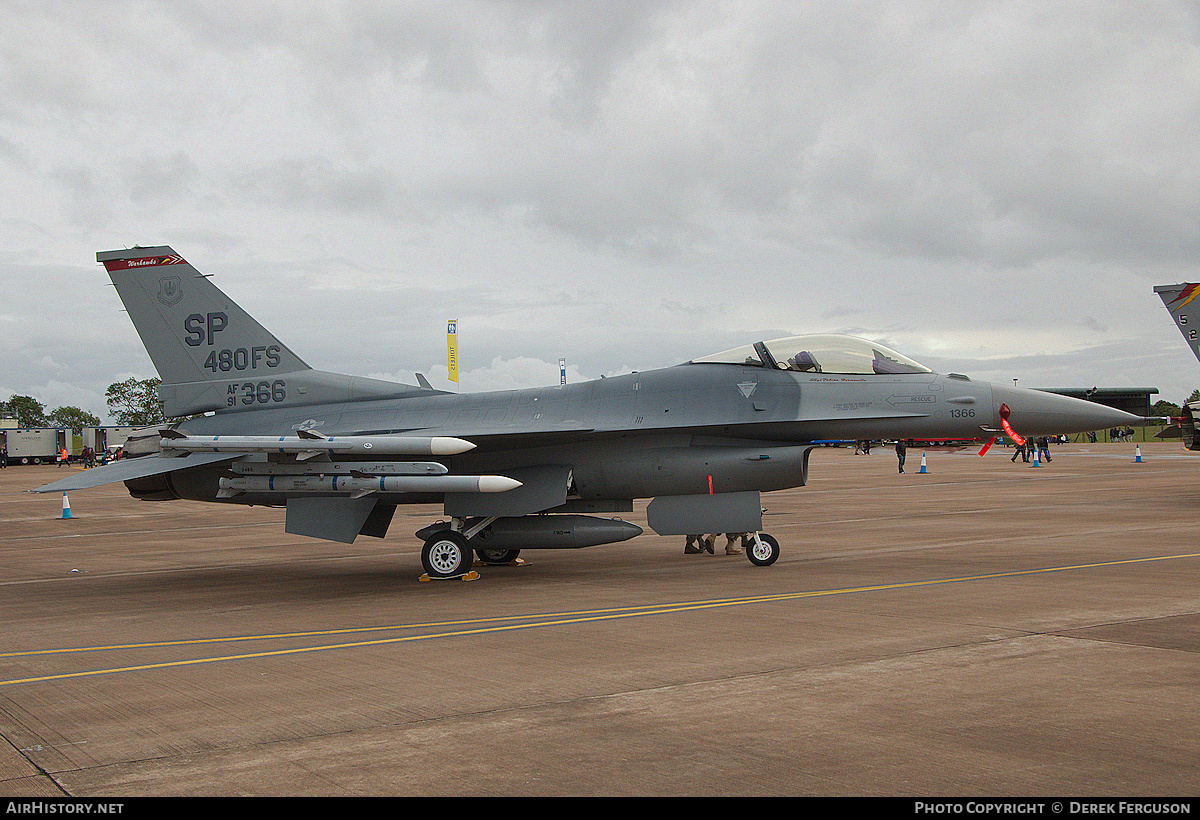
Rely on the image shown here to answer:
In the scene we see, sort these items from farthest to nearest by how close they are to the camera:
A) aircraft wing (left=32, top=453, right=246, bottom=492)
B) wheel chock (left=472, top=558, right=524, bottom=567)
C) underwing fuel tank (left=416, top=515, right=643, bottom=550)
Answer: wheel chock (left=472, top=558, right=524, bottom=567)
underwing fuel tank (left=416, top=515, right=643, bottom=550)
aircraft wing (left=32, top=453, right=246, bottom=492)

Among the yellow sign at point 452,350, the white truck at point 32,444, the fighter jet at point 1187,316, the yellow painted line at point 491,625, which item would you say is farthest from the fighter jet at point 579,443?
the white truck at point 32,444

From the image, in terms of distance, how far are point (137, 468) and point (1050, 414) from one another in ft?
38.5

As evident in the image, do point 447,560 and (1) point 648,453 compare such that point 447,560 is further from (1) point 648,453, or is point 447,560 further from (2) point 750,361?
(2) point 750,361

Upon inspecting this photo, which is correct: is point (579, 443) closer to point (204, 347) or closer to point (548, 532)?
point (548, 532)

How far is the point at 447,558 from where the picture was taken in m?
12.7

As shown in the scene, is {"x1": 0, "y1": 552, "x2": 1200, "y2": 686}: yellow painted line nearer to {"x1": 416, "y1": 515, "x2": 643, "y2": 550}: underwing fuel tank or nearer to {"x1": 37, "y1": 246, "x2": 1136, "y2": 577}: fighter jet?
{"x1": 37, "y1": 246, "x2": 1136, "y2": 577}: fighter jet

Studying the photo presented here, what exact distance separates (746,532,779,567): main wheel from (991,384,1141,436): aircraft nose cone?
3.28 metres

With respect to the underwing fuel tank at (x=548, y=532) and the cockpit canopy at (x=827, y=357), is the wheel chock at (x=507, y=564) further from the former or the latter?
the cockpit canopy at (x=827, y=357)

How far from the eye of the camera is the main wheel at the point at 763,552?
1277cm

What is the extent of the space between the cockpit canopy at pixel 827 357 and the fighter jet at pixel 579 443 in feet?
0.07

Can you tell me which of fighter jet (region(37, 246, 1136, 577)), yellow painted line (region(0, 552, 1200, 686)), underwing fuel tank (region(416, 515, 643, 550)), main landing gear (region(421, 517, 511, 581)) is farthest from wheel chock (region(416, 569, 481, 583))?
yellow painted line (region(0, 552, 1200, 686))

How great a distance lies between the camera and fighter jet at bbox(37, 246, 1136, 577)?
12.0 metres
